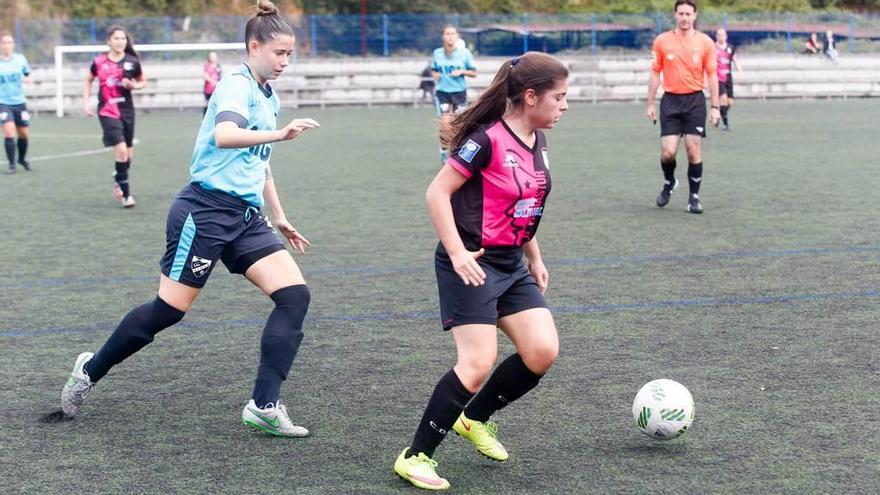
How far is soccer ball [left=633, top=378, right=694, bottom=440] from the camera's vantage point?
475 cm

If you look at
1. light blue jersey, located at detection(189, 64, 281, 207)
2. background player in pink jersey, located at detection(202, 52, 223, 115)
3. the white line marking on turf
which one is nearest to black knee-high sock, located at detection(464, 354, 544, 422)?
light blue jersey, located at detection(189, 64, 281, 207)

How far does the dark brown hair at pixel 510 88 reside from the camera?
174 inches

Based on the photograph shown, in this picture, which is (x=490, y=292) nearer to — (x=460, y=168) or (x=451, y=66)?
(x=460, y=168)

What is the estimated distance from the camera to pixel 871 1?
57.0 m

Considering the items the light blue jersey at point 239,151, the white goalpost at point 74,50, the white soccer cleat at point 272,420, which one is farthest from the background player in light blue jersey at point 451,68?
the white goalpost at point 74,50

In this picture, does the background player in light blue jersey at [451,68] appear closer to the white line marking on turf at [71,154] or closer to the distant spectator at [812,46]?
the white line marking on turf at [71,154]

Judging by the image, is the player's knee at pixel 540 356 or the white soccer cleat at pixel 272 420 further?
the white soccer cleat at pixel 272 420

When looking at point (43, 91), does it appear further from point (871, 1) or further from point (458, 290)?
point (871, 1)

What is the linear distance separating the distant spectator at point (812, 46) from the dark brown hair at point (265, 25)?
32.8 m

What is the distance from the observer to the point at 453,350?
6484 mm

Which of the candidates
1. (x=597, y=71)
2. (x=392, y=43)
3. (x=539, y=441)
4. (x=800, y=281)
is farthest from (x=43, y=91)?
(x=539, y=441)

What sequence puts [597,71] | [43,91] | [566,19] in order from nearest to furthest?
[43,91] < [597,71] < [566,19]

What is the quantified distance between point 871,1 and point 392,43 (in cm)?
3141

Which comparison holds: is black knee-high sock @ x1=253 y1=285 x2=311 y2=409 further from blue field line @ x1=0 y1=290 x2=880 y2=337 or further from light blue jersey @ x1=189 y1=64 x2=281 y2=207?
blue field line @ x1=0 y1=290 x2=880 y2=337
